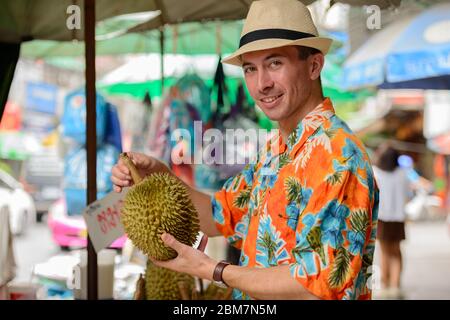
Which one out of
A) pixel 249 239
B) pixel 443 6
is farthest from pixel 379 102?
pixel 249 239

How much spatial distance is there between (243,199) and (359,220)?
0.41 m

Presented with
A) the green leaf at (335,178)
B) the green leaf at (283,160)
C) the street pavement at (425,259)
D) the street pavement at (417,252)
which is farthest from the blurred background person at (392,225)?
the green leaf at (335,178)

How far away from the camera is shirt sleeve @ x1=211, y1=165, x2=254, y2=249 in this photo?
4.83ft

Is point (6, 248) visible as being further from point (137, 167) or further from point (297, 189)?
point (297, 189)

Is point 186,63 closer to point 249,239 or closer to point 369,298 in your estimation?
point 249,239

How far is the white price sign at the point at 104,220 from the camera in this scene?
167 cm

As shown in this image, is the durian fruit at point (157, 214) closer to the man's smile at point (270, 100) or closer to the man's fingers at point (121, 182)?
the man's fingers at point (121, 182)

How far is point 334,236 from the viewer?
109 cm

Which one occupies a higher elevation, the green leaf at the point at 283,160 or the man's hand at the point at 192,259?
the green leaf at the point at 283,160

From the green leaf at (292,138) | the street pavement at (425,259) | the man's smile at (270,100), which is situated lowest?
the street pavement at (425,259)

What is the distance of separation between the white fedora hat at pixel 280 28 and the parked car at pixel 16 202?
1141 mm

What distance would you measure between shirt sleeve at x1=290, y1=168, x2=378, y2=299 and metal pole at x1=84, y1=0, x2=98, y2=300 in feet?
2.71

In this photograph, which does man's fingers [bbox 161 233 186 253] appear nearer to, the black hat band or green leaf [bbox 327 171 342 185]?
green leaf [bbox 327 171 342 185]

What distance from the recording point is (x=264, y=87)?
4.04 ft
